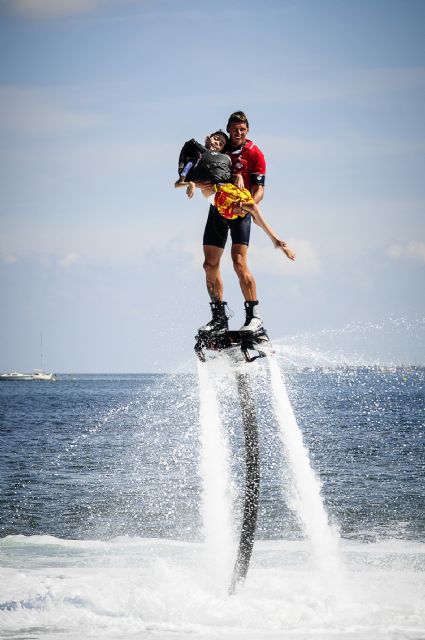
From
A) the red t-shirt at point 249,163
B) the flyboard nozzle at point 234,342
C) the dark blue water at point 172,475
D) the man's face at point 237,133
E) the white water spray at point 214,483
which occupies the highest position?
the man's face at point 237,133

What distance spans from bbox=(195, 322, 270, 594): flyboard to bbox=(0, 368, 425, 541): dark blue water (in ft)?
2.05

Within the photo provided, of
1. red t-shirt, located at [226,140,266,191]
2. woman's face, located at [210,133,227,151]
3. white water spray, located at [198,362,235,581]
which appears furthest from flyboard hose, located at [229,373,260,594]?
woman's face, located at [210,133,227,151]

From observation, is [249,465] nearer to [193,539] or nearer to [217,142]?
[217,142]

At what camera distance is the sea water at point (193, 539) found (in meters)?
11.3

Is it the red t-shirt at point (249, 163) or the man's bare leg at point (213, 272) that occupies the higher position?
the red t-shirt at point (249, 163)

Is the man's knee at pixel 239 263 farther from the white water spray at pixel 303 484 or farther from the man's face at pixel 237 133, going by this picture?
the man's face at pixel 237 133

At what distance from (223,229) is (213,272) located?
568 mm

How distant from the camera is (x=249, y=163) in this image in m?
10.9

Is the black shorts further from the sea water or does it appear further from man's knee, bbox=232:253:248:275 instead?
the sea water

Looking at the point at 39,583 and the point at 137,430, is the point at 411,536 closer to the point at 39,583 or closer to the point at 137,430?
the point at 39,583

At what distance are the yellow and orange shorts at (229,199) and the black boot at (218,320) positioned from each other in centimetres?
115

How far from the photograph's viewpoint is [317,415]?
62.4 metres

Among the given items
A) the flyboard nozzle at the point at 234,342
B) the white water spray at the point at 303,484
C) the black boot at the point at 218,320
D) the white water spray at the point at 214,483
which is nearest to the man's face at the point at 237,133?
the black boot at the point at 218,320

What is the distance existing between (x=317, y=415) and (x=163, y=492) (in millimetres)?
36936
